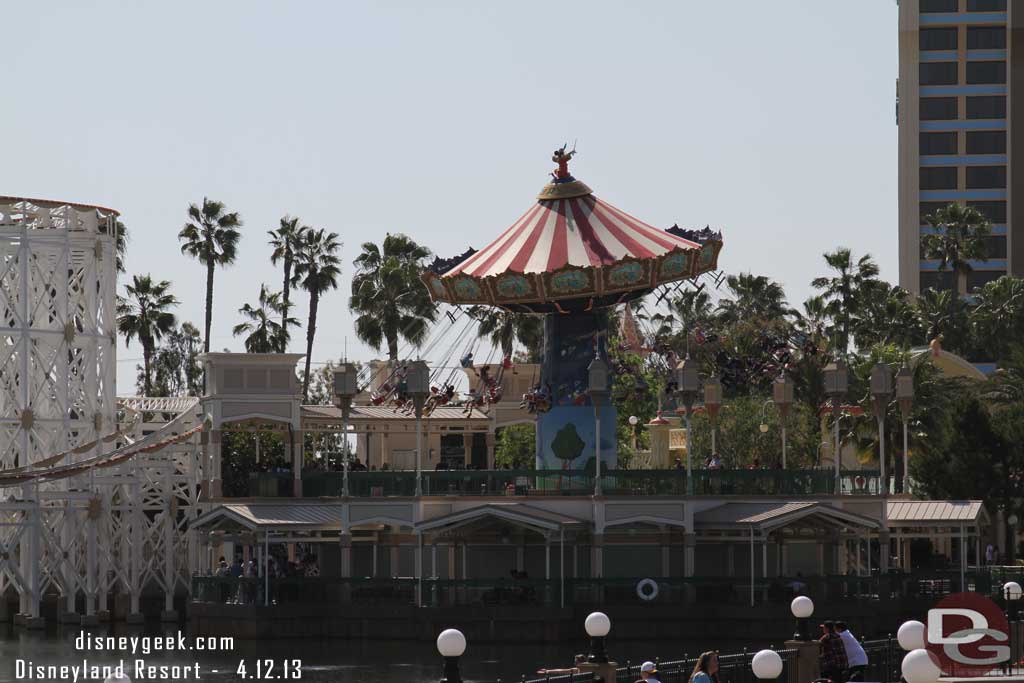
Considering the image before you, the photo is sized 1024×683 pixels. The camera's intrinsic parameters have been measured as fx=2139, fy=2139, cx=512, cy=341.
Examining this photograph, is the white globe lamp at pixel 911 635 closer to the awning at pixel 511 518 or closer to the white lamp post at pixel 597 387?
the awning at pixel 511 518

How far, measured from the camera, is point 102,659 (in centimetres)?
4622

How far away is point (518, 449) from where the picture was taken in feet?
261

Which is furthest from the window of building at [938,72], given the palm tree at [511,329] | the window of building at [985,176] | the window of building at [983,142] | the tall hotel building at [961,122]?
the palm tree at [511,329]

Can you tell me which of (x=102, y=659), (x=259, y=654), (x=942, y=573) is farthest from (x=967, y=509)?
(x=102, y=659)

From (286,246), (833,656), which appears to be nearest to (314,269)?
(286,246)

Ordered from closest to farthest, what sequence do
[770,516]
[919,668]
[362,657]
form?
1. [919,668]
2. [362,657]
3. [770,516]

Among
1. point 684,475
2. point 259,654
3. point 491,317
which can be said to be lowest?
point 259,654

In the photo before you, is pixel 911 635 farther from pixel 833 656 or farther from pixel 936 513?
pixel 936 513

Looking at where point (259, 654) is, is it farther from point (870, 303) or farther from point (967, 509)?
point (870, 303)

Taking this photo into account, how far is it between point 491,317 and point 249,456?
10.8 meters

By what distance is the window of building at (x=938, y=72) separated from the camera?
11994cm

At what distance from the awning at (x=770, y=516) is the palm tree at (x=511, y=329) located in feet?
73.5

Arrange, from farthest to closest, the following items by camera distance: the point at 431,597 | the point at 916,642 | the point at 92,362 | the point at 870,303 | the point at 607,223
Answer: the point at 870,303 < the point at 92,362 < the point at 607,223 < the point at 431,597 < the point at 916,642

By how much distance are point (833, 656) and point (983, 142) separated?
93975 mm
